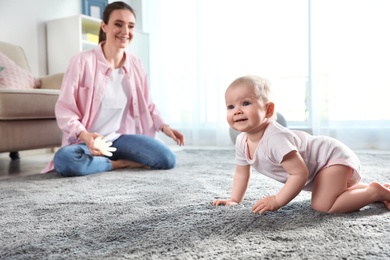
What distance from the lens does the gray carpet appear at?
70 centimetres

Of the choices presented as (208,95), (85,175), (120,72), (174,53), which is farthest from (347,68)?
(85,175)

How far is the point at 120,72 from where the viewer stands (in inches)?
77.7

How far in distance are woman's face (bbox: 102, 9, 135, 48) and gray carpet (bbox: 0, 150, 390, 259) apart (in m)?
0.75

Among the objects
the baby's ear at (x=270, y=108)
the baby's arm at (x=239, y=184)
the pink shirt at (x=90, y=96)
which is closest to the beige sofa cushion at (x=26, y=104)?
the pink shirt at (x=90, y=96)

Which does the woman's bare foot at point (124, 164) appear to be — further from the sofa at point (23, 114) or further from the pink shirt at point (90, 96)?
the sofa at point (23, 114)

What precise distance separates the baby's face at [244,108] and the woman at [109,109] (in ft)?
2.90

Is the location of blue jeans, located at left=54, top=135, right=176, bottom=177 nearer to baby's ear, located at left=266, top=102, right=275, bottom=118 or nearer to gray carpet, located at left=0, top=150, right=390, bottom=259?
gray carpet, located at left=0, top=150, right=390, bottom=259

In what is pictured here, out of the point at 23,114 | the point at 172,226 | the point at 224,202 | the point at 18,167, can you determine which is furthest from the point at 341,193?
the point at 18,167

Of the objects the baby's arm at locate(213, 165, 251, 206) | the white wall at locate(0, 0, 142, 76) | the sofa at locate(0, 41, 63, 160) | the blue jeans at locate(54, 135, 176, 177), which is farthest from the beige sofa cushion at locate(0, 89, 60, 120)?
the baby's arm at locate(213, 165, 251, 206)

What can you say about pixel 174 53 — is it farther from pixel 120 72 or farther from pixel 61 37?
pixel 120 72

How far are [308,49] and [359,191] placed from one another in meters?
2.20

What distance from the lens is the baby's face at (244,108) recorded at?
0.92 meters

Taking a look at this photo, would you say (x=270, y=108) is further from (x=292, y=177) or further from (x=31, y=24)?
(x=31, y=24)

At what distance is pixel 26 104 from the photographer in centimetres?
194
